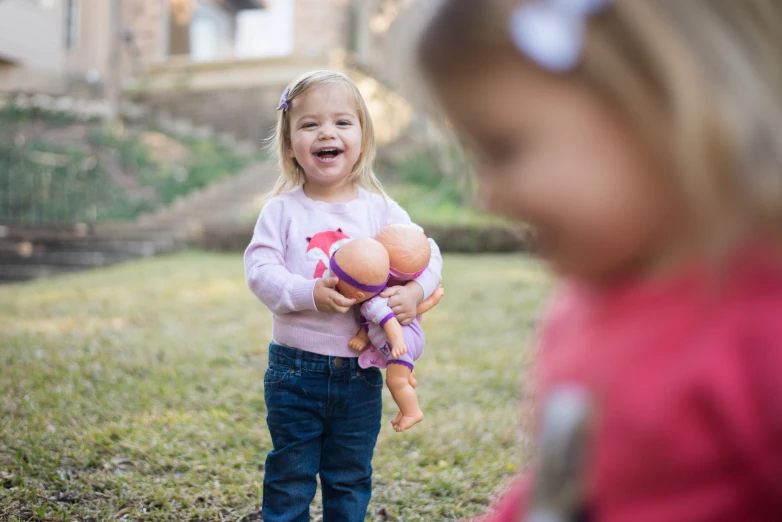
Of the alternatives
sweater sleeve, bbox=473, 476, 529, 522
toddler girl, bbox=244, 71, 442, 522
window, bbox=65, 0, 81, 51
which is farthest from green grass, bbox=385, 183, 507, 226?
sweater sleeve, bbox=473, 476, 529, 522

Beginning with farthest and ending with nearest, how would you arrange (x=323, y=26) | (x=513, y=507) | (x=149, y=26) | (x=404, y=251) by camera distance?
(x=149, y=26), (x=323, y=26), (x=404, y=251), (x=513, y=507)

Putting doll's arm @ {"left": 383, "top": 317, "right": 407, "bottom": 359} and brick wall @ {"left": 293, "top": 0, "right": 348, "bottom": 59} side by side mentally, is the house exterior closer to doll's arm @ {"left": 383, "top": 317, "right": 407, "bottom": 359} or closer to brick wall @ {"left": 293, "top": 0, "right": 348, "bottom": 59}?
brick wall @ {"left": 293, "top": 0, "right": 348, "bottom": 59}

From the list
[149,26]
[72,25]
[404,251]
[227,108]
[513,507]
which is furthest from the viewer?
[149,26]

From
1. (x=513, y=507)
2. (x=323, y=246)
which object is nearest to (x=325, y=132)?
(x=323, y=246)

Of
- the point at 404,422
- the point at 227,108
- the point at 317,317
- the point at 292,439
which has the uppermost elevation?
the point at 227,108

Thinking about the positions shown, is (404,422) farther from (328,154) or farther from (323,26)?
(323,26)

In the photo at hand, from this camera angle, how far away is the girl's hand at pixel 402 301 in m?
2.00

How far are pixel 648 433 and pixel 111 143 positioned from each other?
553 inches

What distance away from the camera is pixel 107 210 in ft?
39.1

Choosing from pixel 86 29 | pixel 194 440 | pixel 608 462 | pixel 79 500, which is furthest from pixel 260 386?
pixel 86 29

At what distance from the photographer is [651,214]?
761 millimetres

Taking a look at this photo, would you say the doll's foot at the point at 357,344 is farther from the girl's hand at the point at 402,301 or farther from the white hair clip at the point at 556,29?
the white hair clip at the point at 556,29

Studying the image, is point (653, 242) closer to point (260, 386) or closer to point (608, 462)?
point (608, 462)

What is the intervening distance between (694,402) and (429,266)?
4.68 ft
